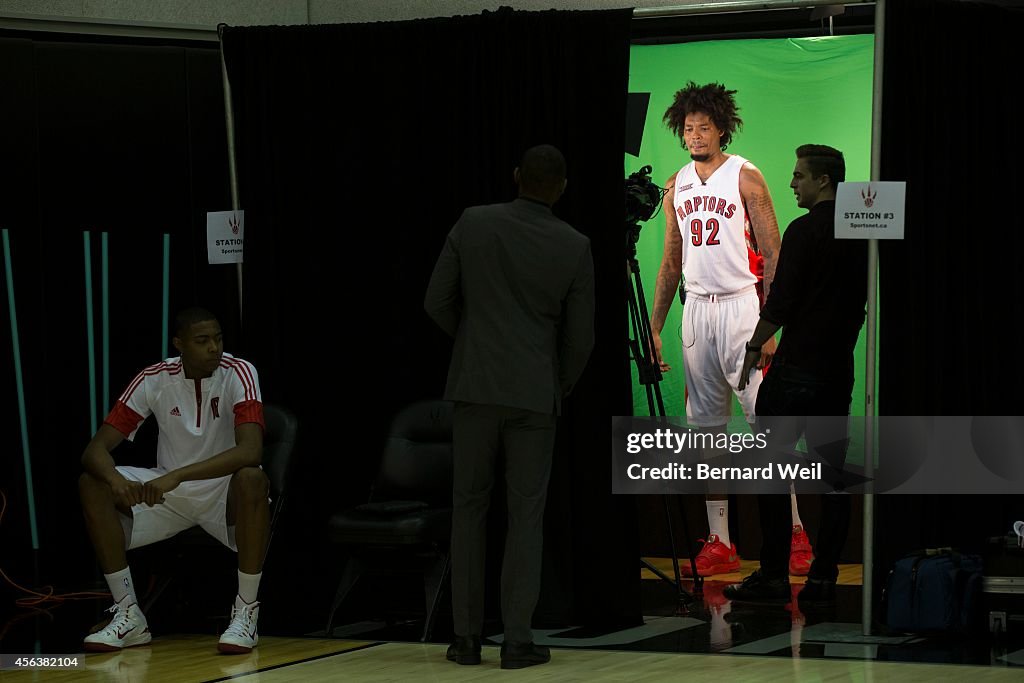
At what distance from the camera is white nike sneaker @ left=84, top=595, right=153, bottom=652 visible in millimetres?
4645

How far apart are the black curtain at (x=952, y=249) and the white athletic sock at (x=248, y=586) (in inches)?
89.8

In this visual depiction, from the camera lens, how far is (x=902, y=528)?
4.94 metres

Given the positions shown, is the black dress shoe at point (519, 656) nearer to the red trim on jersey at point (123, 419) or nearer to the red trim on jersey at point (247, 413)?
the red trim on jersey at point (247, 413)

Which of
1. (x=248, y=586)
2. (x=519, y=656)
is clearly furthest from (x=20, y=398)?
(x=519, y=656)

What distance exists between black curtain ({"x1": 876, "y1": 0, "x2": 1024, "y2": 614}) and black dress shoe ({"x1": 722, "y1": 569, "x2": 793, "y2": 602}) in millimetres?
649

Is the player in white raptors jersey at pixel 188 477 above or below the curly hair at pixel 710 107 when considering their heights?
below

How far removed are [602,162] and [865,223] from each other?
3.28 feet

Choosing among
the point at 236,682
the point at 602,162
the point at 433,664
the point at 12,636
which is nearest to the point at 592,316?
the point at 602,162

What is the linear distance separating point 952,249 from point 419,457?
2.18m

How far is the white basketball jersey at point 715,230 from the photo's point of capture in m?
6.60

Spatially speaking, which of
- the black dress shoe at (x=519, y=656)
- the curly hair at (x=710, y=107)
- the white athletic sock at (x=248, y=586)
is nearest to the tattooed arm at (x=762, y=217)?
the curly hair at (x=710, y=107)

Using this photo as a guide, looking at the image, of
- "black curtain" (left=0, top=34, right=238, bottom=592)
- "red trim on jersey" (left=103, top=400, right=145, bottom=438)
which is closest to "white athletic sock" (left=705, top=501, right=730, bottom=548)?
"black curtain" (left=0, top=34, right=238, bottom=592)

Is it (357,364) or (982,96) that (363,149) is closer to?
(357,364)

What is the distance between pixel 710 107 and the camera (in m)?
6.67
